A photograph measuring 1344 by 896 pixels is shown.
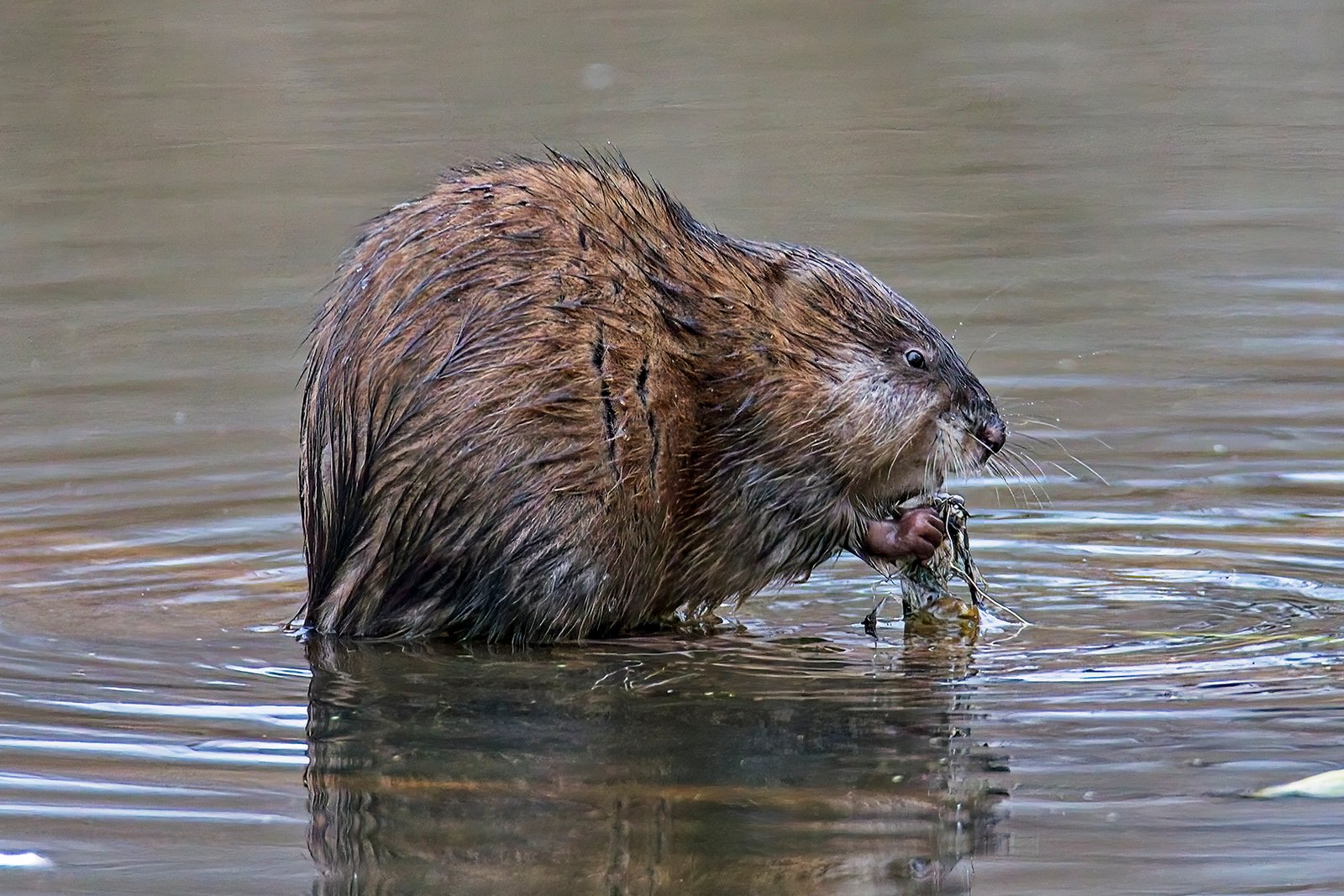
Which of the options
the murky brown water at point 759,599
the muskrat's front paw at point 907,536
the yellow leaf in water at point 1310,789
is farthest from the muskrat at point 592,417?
the yellow leaf in water at point 1310,789

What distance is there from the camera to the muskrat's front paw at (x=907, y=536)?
5695 mm

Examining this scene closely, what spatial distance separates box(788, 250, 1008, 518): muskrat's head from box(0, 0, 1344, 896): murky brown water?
0.34 m

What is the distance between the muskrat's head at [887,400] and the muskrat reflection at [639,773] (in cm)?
58

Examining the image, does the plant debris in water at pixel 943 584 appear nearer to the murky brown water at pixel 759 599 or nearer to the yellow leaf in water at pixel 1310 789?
the murky brown water at pixel 759 599

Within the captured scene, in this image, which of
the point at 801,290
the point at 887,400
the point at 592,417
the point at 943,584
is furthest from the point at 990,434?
the point at 592,417

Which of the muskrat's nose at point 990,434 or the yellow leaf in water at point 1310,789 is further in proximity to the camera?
the muskrat's nose at point 990,434

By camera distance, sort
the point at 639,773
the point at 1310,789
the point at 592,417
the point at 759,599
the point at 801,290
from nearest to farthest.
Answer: the point at 1310,789 < the point at 639,773 < the point at 592,417 < the point at 801,290 < the point at 759,599

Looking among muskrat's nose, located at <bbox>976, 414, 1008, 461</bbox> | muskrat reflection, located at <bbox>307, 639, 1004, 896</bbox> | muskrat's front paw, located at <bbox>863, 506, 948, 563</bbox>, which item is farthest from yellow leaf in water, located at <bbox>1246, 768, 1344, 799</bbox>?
muskrat's nose, located at <bbox>976, 414, 1008, 461</bbox>

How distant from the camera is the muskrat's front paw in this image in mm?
5695

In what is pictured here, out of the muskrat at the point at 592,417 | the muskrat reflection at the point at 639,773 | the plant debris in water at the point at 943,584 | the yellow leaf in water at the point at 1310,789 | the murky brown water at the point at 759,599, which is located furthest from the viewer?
the plant debris in water at the point at 943,584

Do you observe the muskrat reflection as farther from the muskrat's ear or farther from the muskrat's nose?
the muskrat's ear

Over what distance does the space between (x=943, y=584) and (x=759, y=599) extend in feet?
1.86

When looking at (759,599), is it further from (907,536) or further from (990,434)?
(990,434)

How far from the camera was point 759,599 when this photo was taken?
6094 millimetres
